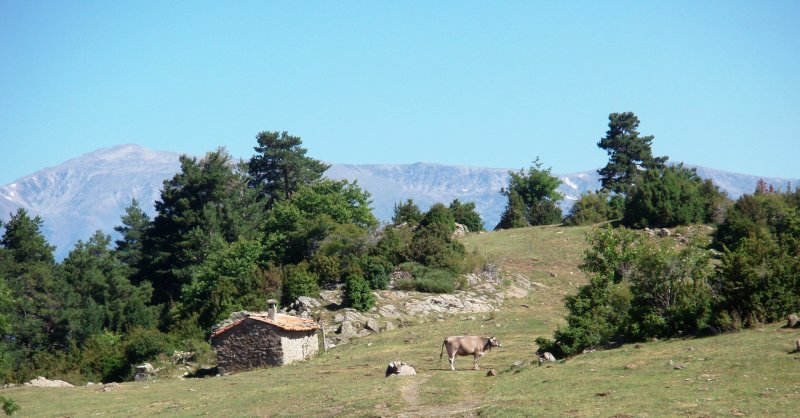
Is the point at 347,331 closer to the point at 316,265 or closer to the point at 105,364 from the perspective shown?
the point at 316,265

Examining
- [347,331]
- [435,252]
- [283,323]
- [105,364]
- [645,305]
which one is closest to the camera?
[645,305]

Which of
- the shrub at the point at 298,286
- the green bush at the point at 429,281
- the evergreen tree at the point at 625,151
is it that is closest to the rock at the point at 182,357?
the shrub at the point at 298,286

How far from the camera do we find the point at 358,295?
5450 centimetres

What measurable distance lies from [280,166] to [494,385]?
263 feet

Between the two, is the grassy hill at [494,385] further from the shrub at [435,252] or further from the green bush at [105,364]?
the shrub at [435,252]

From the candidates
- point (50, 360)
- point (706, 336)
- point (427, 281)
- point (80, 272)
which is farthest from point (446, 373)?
point (80, 272)

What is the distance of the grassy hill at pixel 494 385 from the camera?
2191cm

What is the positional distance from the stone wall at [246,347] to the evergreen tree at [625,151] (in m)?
82.8

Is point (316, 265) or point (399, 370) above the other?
point (316, 265)

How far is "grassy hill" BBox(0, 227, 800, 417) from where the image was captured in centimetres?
2191

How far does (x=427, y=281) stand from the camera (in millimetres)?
58969

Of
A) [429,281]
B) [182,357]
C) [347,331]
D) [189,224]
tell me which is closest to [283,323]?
[347,331]

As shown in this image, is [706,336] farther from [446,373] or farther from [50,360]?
[50,360]

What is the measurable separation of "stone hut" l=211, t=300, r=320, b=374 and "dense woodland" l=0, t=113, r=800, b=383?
6401 mm
